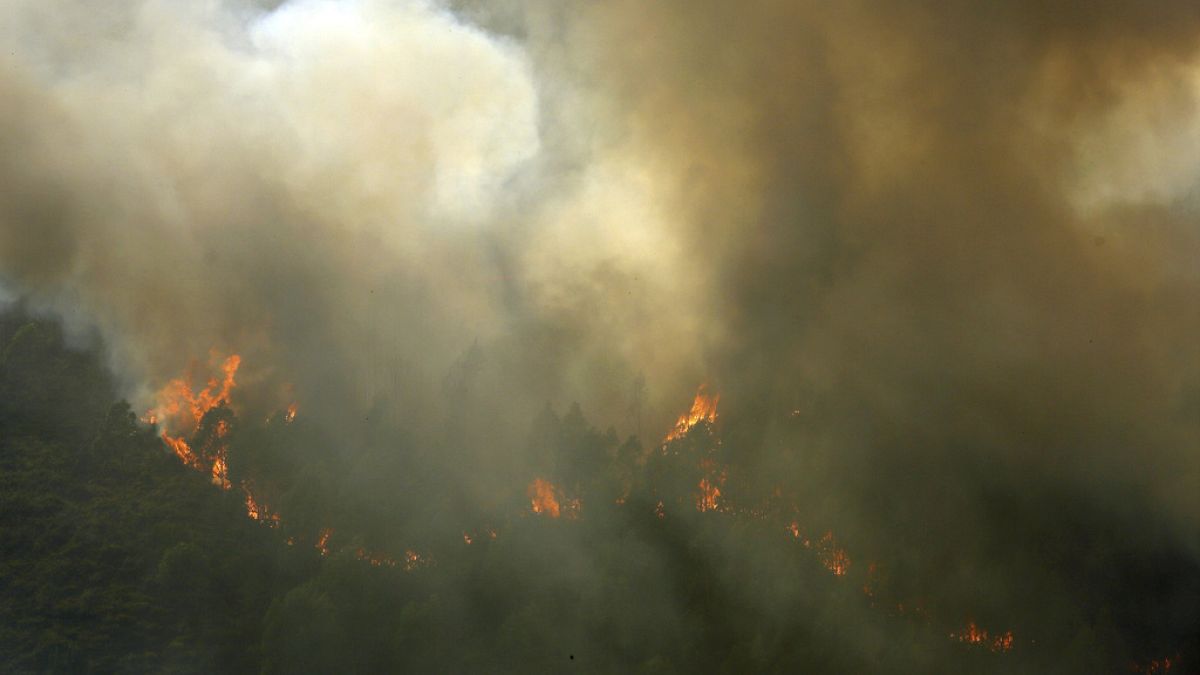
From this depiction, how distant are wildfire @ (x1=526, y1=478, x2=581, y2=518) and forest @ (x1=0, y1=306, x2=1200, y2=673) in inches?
2.9

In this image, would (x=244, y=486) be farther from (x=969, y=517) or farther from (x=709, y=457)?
(x=969, y=517)

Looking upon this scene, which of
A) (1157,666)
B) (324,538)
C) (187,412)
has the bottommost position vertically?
(187,412)

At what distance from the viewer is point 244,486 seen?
1662 inches

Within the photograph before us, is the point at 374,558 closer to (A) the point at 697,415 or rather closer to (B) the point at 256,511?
(B) the point at 256,511

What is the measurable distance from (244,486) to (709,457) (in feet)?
49.0

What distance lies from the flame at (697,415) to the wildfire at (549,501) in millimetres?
3876

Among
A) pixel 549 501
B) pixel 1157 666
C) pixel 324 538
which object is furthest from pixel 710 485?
pixel 1157 666

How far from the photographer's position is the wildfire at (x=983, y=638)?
3866cm

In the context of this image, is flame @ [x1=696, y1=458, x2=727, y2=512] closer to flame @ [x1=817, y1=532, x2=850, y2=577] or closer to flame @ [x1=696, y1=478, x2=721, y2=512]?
flame @ [x1=696, y1=478, x2=721, y2=512]

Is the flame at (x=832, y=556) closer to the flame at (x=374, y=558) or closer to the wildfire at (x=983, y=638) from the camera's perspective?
the wildfire at (x=983, y=638)

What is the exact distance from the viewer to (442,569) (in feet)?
133

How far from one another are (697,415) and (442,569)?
32.2 ft

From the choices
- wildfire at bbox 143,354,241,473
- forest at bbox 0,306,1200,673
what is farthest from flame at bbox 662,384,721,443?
wildfire at bbox 143,354,241,473

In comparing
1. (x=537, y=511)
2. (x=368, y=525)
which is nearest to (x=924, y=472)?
(x=537, y=511)
